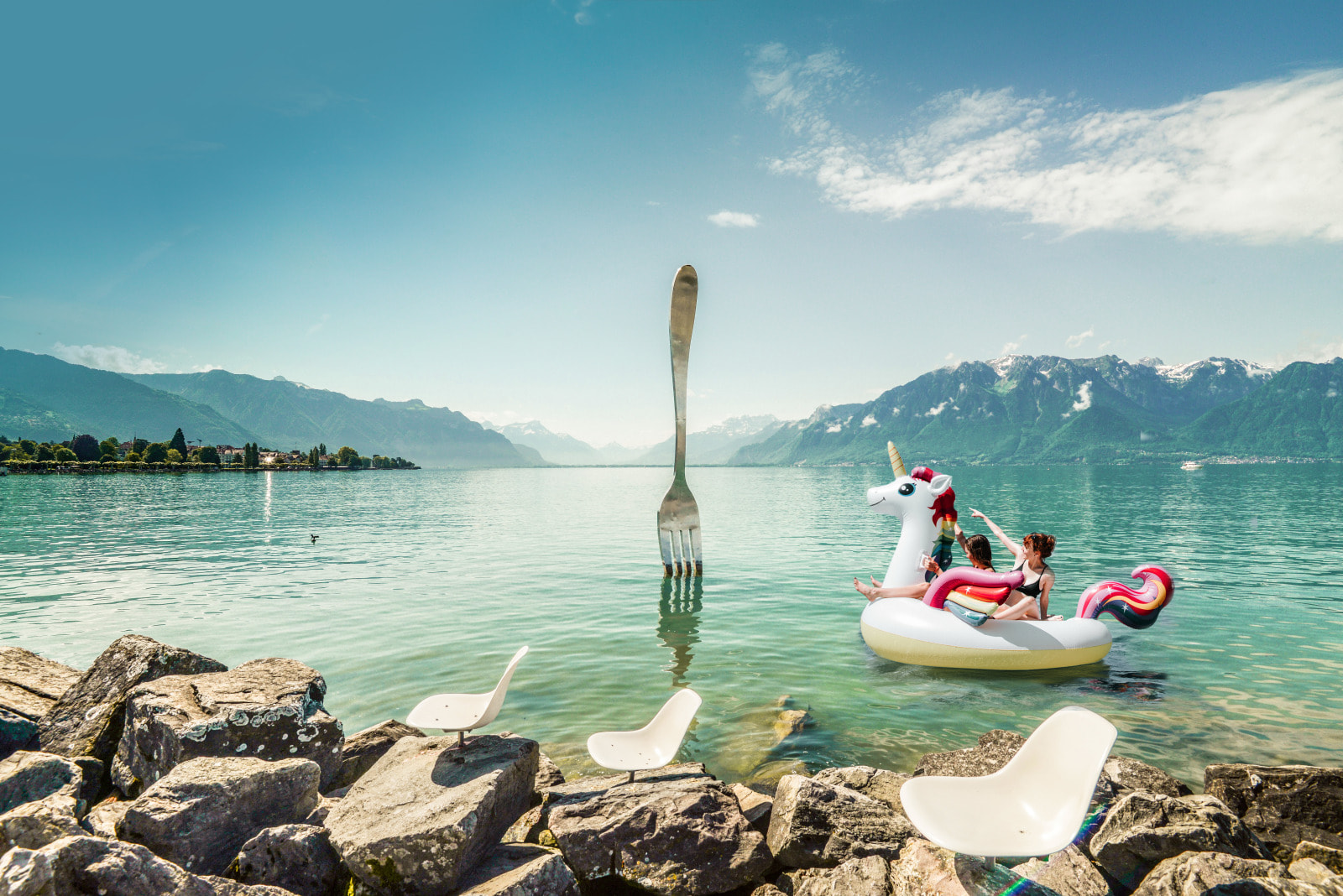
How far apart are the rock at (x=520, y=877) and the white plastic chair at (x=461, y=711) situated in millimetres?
1089

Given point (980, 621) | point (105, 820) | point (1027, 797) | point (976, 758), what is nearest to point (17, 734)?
point (105, 820)

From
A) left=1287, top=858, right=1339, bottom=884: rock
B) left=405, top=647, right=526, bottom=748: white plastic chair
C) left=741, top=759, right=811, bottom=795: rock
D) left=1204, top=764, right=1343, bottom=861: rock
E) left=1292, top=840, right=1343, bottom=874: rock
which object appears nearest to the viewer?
left=1287, top=858, right=1339, bottom=884: rock

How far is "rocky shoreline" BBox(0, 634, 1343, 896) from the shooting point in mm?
4344

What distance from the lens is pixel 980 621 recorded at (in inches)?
453

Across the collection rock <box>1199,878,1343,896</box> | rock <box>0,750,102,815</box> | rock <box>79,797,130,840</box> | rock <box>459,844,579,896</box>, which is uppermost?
rock <box>0,750,102,815</box>

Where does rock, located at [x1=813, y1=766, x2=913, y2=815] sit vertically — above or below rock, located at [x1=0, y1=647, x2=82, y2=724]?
below

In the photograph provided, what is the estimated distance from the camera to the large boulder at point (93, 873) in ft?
10.6

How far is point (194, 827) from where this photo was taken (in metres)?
4.68

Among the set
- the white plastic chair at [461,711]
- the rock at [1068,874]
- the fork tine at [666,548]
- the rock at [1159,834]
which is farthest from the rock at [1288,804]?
the fork tine at [666,548]

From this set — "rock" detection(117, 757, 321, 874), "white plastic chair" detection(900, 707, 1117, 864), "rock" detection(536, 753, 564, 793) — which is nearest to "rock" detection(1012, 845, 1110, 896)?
"white plastic chair" detection(900, 707, 1117, 864)

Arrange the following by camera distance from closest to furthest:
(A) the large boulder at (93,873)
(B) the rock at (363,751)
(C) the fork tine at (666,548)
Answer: (A) the large boulder at (93,873), (B) the rock at (363,751), (C) the fork tine at (666,548)

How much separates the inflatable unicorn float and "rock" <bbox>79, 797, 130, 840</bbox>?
1086 cm

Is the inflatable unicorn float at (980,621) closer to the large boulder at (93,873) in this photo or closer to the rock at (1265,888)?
the rock at (1265,888)

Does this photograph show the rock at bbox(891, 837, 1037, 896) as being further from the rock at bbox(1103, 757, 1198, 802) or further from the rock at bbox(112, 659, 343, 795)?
the rock at bbox(112, 659, 343, 795)
